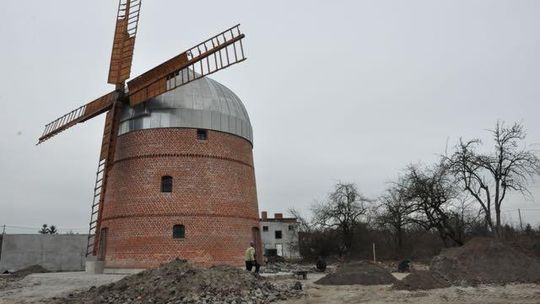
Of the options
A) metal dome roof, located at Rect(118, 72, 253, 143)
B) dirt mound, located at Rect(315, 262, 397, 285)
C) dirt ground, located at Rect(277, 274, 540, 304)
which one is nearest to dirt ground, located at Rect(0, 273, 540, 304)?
dirt ground, located at Rect(277, 274, 540, 304)

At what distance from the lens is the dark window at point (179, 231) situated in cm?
2108

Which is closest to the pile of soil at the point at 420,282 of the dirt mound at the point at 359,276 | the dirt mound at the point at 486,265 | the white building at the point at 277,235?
the dirt mound at the point at 486,265

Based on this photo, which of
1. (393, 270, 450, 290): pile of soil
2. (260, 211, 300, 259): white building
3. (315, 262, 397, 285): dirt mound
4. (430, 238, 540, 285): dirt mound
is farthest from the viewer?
(260, 211, 300, 259): white building

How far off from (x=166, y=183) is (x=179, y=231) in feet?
7.46

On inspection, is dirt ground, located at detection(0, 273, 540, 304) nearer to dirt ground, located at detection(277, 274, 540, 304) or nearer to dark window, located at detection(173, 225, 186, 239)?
dirt ground, located at detection(277, 274, 540, 304)

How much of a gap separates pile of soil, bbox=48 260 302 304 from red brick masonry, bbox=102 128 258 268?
5463 millimetres

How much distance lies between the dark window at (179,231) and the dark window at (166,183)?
5.70 feet

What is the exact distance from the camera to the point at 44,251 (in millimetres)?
33125

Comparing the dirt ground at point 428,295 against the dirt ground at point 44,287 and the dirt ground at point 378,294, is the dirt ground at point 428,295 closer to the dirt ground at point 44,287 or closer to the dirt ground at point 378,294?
the dirt ground at point 378,294

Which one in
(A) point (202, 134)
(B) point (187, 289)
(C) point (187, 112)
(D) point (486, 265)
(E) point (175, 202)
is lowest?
(B) point (187, 289)

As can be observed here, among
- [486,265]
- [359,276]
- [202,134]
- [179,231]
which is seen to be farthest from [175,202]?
[486,265]

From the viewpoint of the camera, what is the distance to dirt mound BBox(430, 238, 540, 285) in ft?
55.3

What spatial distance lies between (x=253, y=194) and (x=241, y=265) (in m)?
3.84

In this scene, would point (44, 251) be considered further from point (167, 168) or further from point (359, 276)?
point (359, 276)
